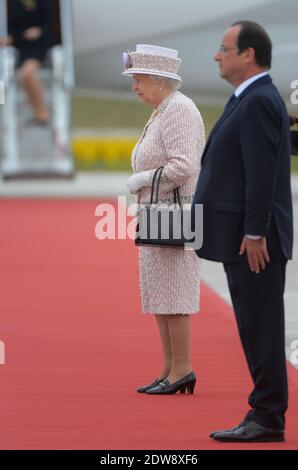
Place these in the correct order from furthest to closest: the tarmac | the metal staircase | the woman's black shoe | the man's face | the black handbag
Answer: the metal staircase
the tarmac
the woman's black shoe
the black handbag
the man's face

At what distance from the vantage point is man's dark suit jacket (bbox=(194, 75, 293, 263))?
5.09 metres

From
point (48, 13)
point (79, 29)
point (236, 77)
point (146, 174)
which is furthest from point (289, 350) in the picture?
point (48, 13)

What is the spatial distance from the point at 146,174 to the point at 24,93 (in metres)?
16.0

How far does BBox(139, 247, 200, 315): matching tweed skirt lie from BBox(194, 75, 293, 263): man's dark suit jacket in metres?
1.00

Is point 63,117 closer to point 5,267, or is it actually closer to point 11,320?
point 5,267

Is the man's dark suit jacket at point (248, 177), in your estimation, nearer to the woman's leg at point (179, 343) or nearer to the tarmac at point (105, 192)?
the woman's leg at point (179, 343)

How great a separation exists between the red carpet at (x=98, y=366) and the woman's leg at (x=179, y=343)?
14 cm

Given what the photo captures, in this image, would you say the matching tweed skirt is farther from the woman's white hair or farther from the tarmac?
the tarmac

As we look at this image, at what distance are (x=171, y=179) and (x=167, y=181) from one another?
76 millimetres

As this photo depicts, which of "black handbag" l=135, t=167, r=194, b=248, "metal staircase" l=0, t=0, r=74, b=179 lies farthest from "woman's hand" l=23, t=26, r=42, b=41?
"black handbag" l=135, t=167, r=194, b=248

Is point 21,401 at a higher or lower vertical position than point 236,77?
lower

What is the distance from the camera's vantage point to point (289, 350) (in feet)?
25.0

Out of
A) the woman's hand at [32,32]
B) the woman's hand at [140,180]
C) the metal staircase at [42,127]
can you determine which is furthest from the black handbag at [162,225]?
the woman's hand at [32,32]

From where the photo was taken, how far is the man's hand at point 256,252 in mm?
5125
